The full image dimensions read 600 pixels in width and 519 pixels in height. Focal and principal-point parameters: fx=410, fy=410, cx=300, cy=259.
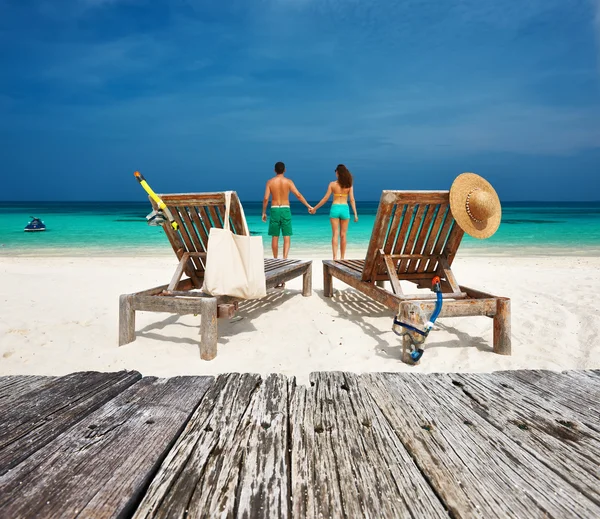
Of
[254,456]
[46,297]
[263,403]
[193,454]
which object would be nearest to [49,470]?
[193,454]

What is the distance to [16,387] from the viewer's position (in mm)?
1771

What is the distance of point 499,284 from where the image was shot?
7.24 metres

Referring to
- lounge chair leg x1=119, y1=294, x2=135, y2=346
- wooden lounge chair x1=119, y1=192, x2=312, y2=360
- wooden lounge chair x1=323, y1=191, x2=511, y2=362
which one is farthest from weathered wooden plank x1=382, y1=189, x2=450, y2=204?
lounge chair leg x1=119, y1=294, x2=135, y2=346

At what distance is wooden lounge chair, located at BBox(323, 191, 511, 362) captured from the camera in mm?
3822

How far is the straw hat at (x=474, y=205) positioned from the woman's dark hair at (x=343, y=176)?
4048mm

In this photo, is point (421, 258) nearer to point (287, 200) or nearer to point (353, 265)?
point (353, 265)

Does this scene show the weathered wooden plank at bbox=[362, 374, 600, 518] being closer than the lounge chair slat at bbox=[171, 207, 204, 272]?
Yes

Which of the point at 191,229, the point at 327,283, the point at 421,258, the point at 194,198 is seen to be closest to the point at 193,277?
the point at 191,229

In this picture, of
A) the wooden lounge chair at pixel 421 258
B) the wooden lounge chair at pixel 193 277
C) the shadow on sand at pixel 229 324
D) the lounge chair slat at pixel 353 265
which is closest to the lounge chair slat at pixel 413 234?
the wooden lounge chair at pixel 421 258

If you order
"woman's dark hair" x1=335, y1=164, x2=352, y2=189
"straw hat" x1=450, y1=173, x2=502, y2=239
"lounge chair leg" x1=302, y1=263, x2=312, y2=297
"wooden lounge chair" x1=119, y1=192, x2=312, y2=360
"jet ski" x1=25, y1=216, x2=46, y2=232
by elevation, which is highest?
"woman's dark hair" x1=335, y1=164, x2=352, y2=189

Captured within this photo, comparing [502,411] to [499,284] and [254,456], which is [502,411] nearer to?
[254,456]

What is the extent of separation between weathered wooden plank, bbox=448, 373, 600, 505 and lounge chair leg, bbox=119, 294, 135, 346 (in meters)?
3.10

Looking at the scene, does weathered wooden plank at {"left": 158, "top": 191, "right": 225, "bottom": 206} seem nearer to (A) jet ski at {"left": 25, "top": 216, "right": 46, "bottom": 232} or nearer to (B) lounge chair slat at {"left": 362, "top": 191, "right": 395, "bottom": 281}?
(B) lounge chair slat at {"left": 362, "top": 191, "right": 395, "bottom": 281}

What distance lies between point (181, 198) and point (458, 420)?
3.56 metres
